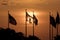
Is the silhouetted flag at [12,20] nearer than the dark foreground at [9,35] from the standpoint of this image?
No

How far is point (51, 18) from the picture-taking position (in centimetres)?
2302

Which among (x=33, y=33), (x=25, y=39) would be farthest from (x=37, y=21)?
(x=25, y=39)

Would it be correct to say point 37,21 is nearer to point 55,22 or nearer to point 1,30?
point 55,22

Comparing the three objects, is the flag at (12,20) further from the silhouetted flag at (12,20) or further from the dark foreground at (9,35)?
the dark foreground at (9,35)

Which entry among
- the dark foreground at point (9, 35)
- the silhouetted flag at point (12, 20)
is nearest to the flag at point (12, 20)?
the silhouetted flag at point (12, 20)

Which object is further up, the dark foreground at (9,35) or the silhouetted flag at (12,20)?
the silhouetted flag at (12,20)

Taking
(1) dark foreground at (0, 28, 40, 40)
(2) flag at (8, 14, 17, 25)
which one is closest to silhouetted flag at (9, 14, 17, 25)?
(2) flag at (8, 14, 17, 25)

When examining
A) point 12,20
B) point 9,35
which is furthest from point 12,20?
point 9,35

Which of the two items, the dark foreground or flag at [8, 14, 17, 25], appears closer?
the dark foreground

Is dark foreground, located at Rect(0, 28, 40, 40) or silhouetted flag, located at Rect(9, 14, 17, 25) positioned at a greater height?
silhouetted flag, located at Rect(9, 14, 17, 25)

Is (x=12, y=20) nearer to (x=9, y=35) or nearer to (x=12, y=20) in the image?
(x=12, y=20)

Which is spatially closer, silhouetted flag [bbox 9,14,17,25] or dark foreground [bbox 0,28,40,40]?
dark foreground [bbox 0,28,40,40]

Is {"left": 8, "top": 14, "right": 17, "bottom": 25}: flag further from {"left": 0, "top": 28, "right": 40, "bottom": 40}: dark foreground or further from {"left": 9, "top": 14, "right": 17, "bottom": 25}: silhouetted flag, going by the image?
{"left": 0, "top": 28, "right": 40, "bottom": 40}: dark foreground

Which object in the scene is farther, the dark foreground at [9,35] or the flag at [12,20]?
the flag at [12,20]
